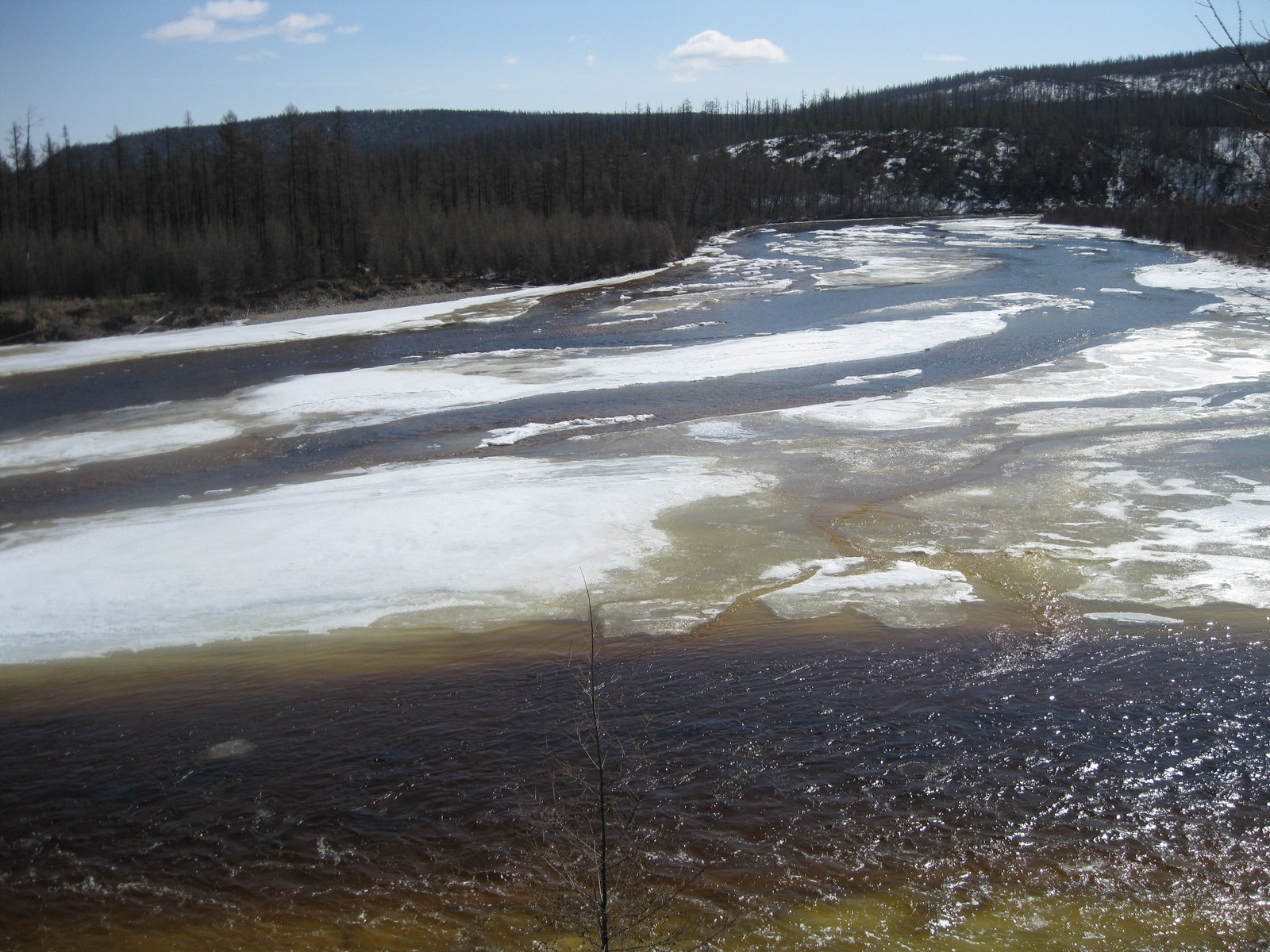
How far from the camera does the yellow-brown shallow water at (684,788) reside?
241 inches

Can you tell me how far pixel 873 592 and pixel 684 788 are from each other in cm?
413

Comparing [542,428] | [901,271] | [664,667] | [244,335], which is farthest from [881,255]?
[664,667]

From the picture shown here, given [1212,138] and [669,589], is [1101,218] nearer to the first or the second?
[1212,138]

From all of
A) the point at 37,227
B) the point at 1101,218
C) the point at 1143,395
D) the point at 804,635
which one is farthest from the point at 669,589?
the point at 1101,218

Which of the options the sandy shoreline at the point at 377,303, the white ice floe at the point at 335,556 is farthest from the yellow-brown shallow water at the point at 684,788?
the sandy shoreline at the point at 377,303

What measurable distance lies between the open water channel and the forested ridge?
14.1 feet

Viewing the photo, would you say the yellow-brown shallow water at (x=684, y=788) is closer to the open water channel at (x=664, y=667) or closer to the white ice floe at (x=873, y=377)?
the open water channel at (x=664, y=667)

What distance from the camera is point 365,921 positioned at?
609 cm

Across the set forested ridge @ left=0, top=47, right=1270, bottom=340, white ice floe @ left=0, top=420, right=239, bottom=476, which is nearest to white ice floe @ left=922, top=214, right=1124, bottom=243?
forested ridge @ left=0, top=47, right=1270, bottom=340

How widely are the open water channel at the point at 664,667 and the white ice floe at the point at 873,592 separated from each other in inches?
2.3

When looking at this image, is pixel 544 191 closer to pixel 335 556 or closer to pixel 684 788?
pixel 335 556

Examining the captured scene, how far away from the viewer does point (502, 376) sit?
24453 mm

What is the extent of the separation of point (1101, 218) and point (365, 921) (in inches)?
3072

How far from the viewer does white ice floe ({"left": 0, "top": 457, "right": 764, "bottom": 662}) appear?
10.3 meters
